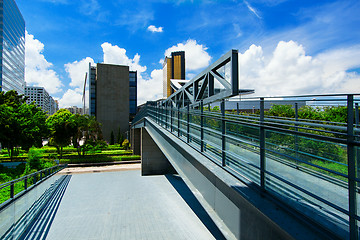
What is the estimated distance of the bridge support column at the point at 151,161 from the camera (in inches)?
723

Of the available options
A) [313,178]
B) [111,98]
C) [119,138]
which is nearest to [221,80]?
[313,178]

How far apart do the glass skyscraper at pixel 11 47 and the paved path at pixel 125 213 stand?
58.2 m

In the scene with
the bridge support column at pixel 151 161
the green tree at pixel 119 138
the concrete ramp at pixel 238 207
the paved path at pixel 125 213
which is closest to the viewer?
the concrete ramp at pixel 238 207

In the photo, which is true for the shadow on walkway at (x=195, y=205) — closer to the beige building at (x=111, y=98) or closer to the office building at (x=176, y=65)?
the beige building at (x=111, y=98)

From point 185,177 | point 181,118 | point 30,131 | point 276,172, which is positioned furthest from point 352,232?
point 30,131


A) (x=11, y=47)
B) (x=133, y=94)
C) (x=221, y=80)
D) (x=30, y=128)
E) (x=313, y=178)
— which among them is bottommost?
(x=313, y=178)

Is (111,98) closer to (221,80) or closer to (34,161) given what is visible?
(34,161)

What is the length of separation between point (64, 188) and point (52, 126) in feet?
44.7

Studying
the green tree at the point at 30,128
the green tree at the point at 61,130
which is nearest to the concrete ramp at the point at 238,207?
the green tree at the point at 30,128

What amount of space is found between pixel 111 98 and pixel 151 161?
98.1 feet

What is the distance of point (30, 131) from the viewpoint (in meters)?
21.1

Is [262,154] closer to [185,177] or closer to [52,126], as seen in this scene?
[185,177]

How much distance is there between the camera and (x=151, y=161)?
18531 mm

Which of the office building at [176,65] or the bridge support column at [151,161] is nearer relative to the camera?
the bridge support column at [151,161]
